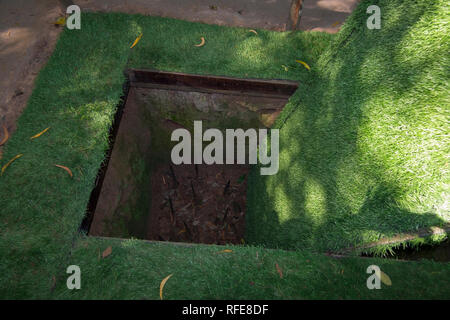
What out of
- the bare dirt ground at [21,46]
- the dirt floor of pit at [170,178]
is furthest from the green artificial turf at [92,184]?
the dirt floor of pit at [170,178]

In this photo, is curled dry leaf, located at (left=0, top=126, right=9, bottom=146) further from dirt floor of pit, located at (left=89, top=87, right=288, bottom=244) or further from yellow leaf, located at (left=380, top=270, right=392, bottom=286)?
yellow leaf, located at (left=380, top=270, right=392, bottom=286)

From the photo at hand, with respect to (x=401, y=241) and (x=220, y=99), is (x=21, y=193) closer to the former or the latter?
(x=220, y=99)

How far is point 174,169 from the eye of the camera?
12.2 feet

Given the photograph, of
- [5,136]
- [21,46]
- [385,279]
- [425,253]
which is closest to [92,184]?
[5,136]

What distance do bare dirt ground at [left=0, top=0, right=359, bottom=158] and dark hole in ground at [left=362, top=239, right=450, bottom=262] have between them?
268 cm

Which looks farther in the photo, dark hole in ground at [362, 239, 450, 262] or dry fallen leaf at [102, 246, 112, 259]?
dry fallen leaf at [102, 246, 112, 259]

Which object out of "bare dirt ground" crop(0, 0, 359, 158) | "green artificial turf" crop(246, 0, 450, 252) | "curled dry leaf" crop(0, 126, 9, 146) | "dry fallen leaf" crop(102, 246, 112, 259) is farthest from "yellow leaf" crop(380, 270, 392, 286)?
"curled dry leaf" crop(0, 126, 9, 146)

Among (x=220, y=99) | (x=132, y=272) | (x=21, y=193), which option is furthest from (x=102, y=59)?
(x=132, y=272)

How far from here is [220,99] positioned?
2.67m

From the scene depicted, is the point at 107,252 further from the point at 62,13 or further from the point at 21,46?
the point at 62,13

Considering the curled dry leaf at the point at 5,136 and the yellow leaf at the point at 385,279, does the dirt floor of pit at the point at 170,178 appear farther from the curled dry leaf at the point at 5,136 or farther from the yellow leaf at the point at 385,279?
the yellow leaf at the point at 385,279

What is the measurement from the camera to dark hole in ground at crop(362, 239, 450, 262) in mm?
1341

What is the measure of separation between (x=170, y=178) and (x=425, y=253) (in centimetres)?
316

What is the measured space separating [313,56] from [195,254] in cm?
244
